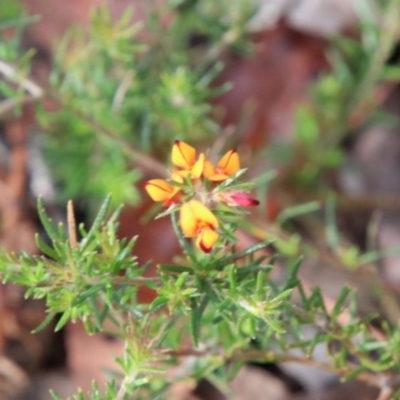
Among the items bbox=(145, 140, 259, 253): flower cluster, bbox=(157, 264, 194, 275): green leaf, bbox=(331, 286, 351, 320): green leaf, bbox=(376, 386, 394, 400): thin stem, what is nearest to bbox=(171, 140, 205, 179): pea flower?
bbox=(145, 140, 259, 253): flower cluster

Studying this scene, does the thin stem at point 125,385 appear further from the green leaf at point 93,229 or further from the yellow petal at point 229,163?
the yellow petal at point 229,163

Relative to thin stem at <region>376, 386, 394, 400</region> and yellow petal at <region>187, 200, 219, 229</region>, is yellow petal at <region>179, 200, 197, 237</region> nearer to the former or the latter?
yellow petal at <region>187, 200, 219, 229</region>

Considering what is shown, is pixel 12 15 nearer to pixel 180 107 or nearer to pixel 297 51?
pixel 180 107

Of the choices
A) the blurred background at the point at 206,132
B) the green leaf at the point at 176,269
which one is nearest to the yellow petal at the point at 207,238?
the green leaf at the point at 176,269

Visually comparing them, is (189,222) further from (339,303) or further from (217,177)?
(339,303)

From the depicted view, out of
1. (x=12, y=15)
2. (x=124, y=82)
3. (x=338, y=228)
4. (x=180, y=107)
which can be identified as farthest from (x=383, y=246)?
(x=12, y=15)
